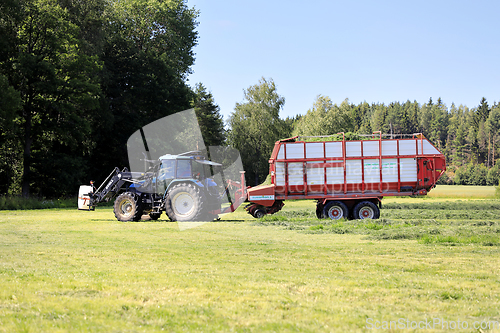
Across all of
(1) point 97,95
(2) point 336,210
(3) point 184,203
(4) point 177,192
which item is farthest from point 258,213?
(1) point 97,95

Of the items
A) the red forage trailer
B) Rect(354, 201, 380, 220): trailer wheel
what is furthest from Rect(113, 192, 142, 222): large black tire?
Rect(354, 201, 380, 220): trailer wheel

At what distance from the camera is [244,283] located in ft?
21.5

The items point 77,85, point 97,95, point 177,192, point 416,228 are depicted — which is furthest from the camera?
point 97,95

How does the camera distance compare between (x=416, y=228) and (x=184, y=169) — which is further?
(x=184, y=169)

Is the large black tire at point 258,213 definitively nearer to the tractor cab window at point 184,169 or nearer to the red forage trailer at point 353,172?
the red forage trailer at point 353,172

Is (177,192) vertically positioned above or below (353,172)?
below

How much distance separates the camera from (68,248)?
10305 millimetres

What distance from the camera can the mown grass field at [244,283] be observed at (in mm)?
4789

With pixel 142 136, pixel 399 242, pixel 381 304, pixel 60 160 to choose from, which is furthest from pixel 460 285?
pixel 142 136

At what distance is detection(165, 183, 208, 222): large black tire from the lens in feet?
57.0

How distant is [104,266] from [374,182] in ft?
44.4

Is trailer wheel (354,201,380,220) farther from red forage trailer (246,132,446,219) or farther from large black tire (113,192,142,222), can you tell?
large black tire (113,192,142,222)

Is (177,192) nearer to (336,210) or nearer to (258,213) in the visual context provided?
(258,213)

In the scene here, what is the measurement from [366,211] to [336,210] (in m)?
1.29
